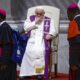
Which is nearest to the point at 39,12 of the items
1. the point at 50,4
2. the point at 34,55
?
the point at 34,55

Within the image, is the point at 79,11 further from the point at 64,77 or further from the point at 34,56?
the point at 64,77

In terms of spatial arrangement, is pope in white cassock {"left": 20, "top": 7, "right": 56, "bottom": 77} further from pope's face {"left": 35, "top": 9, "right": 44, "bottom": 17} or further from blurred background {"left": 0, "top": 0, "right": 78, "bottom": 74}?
blurred background {"left": 0, "top": 0, "right": 78, "bottom": 74}

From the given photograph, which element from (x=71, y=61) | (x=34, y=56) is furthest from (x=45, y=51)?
(x=71, y=61)

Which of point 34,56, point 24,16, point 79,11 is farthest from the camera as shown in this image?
point 24,16

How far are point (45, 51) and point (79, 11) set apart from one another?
4.99 ft

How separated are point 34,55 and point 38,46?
214mm

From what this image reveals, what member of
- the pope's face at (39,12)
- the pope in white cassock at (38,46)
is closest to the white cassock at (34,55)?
the pope in white cassock at (38,46)

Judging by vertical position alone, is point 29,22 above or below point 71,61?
above

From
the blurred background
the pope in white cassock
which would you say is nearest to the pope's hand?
the pope in white cassock

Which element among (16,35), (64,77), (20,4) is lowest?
(64,77)

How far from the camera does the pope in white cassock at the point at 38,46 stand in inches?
452

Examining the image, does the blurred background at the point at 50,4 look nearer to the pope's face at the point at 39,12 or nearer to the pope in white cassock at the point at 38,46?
the pope in white cassock at the point at 38,46

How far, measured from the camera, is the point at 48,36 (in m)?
11.6

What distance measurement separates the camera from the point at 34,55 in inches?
451
